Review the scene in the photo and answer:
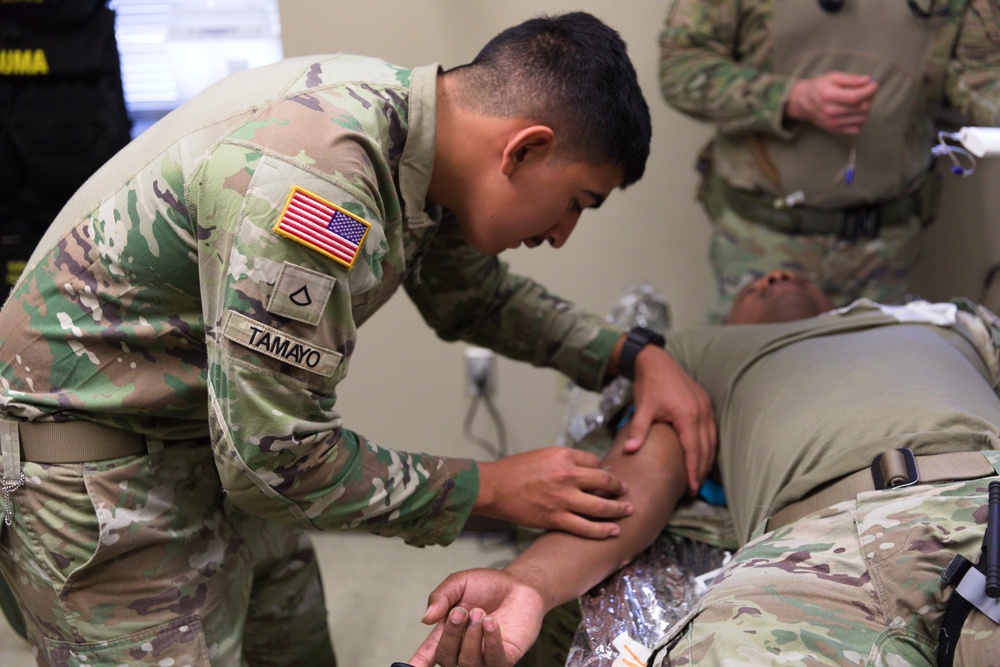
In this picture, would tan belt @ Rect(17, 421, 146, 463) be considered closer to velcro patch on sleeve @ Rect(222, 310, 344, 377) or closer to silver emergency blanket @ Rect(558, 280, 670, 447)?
velcro patch on sleeve @ Rect(222, 310, 344, 377)

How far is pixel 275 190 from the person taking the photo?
0.95 m

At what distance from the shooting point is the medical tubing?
3.07ft

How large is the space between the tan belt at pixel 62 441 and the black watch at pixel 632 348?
0.91 metres

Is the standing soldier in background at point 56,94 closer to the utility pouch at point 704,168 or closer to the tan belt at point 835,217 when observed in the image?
the utility pouch at point 704,168

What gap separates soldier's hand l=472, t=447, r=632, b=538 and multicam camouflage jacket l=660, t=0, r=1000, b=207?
1.13 meters

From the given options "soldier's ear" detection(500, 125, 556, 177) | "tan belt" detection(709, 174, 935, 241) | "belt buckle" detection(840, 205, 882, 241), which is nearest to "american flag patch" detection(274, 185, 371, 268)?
"soldier's ear" detection(500, 125, 556, 177)

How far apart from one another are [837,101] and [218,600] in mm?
1639

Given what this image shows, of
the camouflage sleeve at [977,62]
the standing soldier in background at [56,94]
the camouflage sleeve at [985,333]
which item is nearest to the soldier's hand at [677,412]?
the camouflage sleeve at [985,333]

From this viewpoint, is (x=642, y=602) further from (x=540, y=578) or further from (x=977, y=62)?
(x=977, y=62)

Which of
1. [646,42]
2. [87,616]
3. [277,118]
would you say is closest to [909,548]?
[277,118]

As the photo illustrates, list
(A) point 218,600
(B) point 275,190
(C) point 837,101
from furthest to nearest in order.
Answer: (C) point 837,101, (A) point 218,600, (B) point 275,190

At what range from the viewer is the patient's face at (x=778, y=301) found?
6.42ft

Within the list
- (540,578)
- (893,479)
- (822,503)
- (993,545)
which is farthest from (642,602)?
(993,545)

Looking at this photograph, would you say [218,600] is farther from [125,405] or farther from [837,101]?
[837,101]
